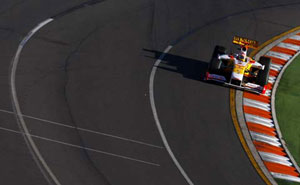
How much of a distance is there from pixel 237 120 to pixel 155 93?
4227 mm

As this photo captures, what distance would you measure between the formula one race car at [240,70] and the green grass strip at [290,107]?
4.13 feet

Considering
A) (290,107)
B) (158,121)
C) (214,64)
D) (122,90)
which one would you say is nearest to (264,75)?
(290,107)

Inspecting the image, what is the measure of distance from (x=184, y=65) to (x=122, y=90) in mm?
4564

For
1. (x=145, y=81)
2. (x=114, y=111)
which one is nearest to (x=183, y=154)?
(x=114, y=111)

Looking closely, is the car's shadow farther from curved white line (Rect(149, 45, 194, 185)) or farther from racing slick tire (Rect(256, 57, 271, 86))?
racing slick tire (Rect(256, 57, 271, 86))

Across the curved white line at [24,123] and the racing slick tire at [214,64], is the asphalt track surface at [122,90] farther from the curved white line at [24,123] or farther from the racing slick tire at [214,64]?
the racing slick tire at [214,64]

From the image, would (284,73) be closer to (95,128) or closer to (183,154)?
(183,154)

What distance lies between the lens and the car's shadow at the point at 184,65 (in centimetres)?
→ 2662

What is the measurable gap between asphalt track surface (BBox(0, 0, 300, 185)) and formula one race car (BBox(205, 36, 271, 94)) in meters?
0.66

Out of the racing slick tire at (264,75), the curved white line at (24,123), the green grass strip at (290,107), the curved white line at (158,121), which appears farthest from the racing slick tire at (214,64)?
the curved white line at (24,123)

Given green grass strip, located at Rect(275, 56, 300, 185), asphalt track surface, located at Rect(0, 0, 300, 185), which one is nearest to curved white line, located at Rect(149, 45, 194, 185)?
asphalt track surface, located at Rect(0, 0, 300, 185)

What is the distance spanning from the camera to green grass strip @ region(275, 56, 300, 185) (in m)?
22.8

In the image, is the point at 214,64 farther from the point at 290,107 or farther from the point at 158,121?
the point at 158,121

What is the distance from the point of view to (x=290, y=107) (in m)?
25.3
